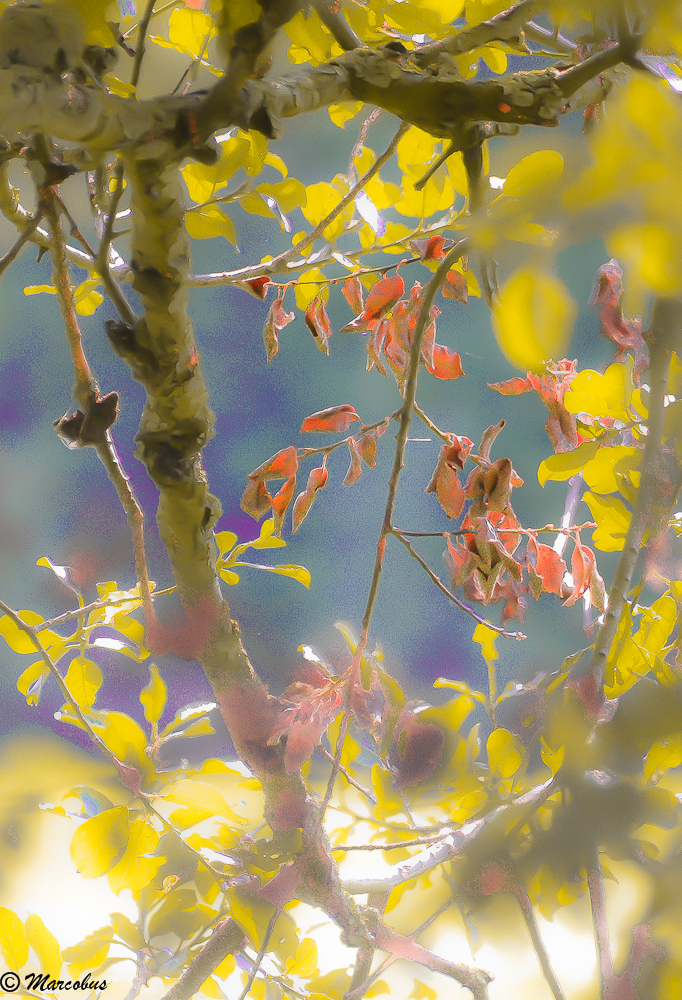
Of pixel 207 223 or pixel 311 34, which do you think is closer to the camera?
pixel 311 34

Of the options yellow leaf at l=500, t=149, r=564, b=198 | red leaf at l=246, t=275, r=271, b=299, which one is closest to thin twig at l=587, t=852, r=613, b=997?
yellow leaf at l=500, t=149, r=564, b=198

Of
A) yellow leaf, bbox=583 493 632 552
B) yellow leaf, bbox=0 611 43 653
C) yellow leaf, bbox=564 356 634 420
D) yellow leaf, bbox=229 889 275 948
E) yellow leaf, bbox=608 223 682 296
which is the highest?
yellow leaf, bbox=564 356 634 420

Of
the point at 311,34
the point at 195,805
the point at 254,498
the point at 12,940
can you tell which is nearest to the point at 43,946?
the point at 12,940

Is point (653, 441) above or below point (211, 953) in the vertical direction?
above

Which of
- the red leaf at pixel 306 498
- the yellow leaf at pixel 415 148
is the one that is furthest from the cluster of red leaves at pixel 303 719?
the yellow leaf at pixel 415 148

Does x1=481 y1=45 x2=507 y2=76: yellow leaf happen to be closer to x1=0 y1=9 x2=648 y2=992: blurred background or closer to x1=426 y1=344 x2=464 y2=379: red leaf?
x1=426 y1=344 x2=464 y2=379: red leaf

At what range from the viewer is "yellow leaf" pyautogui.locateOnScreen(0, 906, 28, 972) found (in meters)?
0.40

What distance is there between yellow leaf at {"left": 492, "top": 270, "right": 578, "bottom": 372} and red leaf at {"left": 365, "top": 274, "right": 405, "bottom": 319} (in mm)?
264

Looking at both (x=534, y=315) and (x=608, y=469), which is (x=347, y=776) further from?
(x=534, y=315)

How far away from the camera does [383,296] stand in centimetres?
37

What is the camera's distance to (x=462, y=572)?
39 cm

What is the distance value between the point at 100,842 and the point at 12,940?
0.09m

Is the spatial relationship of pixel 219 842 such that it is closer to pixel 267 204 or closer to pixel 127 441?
pixel 267 204

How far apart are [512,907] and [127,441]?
0.78 m
